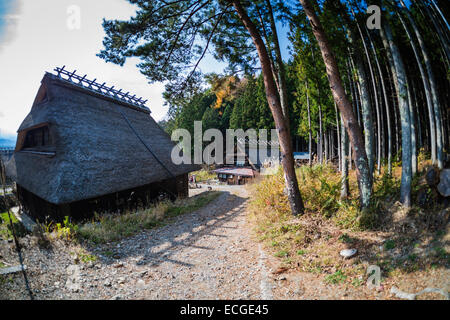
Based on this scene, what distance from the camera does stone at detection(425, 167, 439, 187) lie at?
372cm

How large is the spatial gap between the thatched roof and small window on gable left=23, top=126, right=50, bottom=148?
495 mm

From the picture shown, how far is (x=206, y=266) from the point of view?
3842mm

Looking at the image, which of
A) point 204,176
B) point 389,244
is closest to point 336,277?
point 389,244

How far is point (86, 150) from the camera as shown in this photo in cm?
811

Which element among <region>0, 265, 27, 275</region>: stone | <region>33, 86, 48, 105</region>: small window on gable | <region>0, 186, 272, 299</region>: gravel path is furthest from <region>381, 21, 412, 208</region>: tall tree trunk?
<region>33, 86, 48, 105</region>: small window on gable

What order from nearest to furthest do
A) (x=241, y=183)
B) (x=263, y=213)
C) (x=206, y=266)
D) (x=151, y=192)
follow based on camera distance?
(x=206, y=266)
(x=263, y=213)
(x=151, y=192)
(x=241, y=183)

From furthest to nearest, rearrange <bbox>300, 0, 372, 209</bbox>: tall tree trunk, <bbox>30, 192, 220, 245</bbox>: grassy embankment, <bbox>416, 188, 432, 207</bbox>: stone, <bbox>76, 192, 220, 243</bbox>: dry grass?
<bbox>76, 192, 220, 243</bbox>: dry grass → <bbox>30, 192, 220, 245</bbox>: grassy embankment → <bbox>300, 0, 372, 209</bbox>: tall tree trunk → <bbox>416, 188, 432, 207</bbox>: stone

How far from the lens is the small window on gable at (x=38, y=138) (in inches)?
411

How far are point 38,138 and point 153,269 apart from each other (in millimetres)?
12708

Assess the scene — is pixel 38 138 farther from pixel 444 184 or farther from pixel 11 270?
pixel 444 184

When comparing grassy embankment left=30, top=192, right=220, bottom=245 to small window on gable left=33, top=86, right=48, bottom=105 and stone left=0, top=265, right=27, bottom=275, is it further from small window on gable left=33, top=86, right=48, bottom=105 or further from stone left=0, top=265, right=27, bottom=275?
small window on gable left=33, top=86, right=48, bottom=105

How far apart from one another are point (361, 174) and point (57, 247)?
760 centimetres
